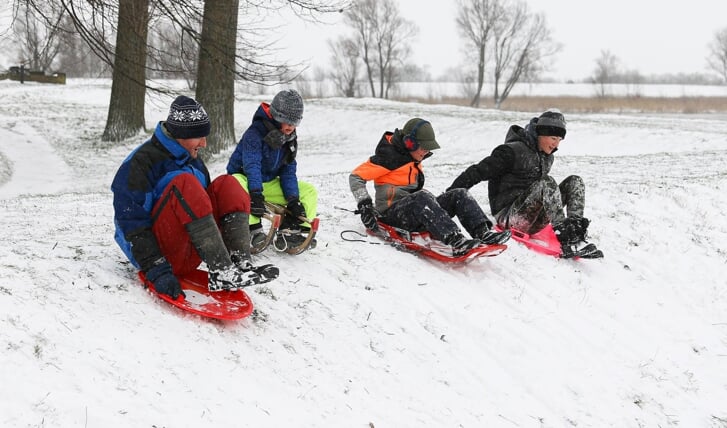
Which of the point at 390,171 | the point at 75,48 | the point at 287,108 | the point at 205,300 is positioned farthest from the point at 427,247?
the point at 75,48

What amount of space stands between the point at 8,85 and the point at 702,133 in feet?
114

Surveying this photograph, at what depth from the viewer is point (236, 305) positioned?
394 cm

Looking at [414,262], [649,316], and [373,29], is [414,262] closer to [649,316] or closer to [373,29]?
[649,316]

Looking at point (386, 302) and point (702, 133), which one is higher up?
point (702, 133)

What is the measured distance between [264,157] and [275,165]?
0.11m

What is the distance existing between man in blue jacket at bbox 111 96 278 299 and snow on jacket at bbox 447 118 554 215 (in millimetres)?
2885

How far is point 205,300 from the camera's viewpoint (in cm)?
393

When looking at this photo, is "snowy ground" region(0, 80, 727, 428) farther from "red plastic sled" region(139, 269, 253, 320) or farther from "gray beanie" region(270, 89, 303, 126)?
"gray beanie" region(270, 89, 303, 126)

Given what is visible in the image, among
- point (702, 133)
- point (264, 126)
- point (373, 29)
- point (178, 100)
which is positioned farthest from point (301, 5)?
point (373, 29)

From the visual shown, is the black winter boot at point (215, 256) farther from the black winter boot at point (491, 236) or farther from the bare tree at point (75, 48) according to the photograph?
the bare tree at point (75, 48)

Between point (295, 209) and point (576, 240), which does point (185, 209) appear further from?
point (576, 240)

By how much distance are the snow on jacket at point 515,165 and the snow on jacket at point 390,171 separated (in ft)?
2.18

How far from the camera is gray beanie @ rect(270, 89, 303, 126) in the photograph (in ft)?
16.3

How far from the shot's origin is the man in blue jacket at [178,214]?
3.73 m
